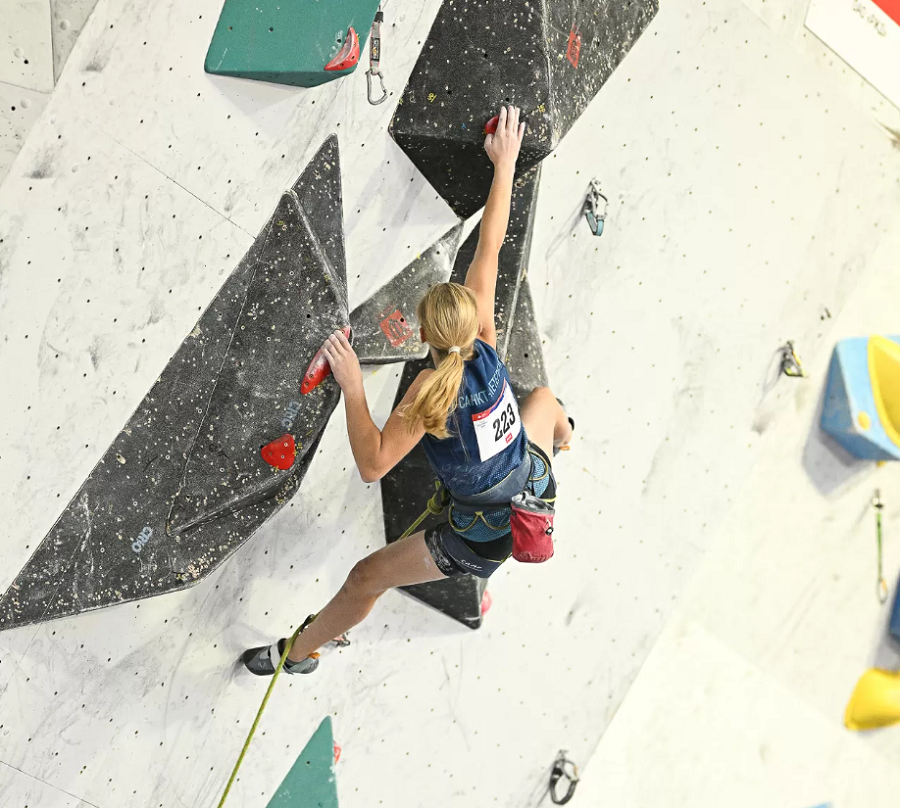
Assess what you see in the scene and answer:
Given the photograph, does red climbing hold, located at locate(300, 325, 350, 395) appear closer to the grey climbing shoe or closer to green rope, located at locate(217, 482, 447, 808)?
green rope, located at locate(217, 482, 447, 808)

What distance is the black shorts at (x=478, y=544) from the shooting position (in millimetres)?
1833

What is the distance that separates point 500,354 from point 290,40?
79cm

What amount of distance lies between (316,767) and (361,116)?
4.79 feet

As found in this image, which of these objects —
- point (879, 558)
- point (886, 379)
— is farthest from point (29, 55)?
point (879, 558)

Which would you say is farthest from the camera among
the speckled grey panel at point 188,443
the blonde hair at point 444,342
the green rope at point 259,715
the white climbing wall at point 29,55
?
the green rope at point 259,715

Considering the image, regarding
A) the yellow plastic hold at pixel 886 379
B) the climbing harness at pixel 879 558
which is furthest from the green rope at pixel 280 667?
the climbing harness at pixel 879 558

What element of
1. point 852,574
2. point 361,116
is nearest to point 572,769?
point 852,574

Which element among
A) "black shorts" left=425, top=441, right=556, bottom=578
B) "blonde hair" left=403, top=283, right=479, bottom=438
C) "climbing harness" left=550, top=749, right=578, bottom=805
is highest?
"blonde hair" left=403, top=283, right=479, bottom=438

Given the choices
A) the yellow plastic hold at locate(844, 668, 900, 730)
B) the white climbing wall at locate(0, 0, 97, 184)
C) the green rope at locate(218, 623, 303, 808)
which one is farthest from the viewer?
the yellow plastic hold at locate(844, 668, 900, 730)


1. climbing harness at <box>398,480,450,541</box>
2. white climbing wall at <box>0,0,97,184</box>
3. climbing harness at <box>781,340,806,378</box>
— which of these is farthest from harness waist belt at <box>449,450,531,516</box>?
climbing harness at <box>781,340,806,378</box>

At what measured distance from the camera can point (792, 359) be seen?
2873 millimetres

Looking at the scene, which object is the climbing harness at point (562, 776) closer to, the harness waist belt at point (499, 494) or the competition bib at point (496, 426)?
the harness waist belt at point (499, 494)

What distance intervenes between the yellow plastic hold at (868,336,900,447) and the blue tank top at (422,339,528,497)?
1.82 metres

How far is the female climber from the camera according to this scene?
1594 mm
